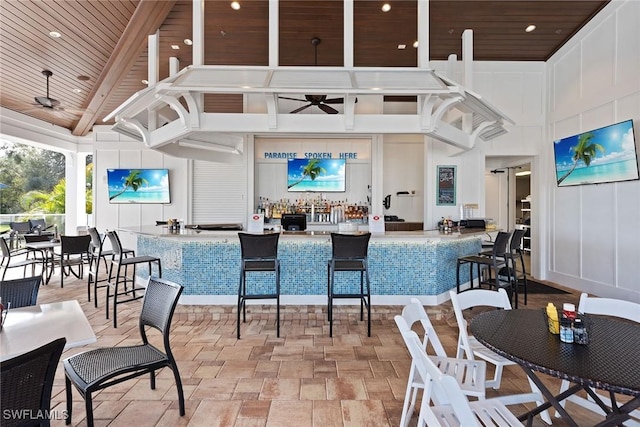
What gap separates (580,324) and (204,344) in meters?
3.18

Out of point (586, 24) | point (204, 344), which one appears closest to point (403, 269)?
point (204, 344)

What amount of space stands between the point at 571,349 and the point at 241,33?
221 inches

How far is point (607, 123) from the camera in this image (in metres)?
5.00

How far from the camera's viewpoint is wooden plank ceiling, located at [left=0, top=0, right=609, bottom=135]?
4.61m

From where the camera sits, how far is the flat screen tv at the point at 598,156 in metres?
4.59

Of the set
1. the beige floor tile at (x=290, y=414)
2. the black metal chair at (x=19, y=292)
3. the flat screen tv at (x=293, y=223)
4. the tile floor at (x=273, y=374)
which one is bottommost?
the beige floor tile at (x=290, y=414)

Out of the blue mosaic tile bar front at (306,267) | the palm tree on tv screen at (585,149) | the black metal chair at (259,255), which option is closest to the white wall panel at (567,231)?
the palm tree on tv screen at (585,149)

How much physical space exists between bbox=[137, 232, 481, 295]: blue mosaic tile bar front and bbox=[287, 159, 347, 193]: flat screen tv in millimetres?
3670

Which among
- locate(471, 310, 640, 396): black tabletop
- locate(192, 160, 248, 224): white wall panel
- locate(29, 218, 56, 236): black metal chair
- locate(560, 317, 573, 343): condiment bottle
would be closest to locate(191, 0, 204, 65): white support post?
locate(471, 310, 640, 396): black tabletop

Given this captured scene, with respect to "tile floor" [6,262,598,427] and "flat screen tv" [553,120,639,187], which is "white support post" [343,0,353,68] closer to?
"tile floor" [6,262,598,427]

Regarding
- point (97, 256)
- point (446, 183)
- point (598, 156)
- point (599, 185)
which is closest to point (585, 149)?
point (598, 156)

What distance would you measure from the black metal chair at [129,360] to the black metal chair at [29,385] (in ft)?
1.49

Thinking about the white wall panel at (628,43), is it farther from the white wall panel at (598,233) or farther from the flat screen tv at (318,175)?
the flat screen tv at (318,175)

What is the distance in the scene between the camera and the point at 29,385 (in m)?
1.26
